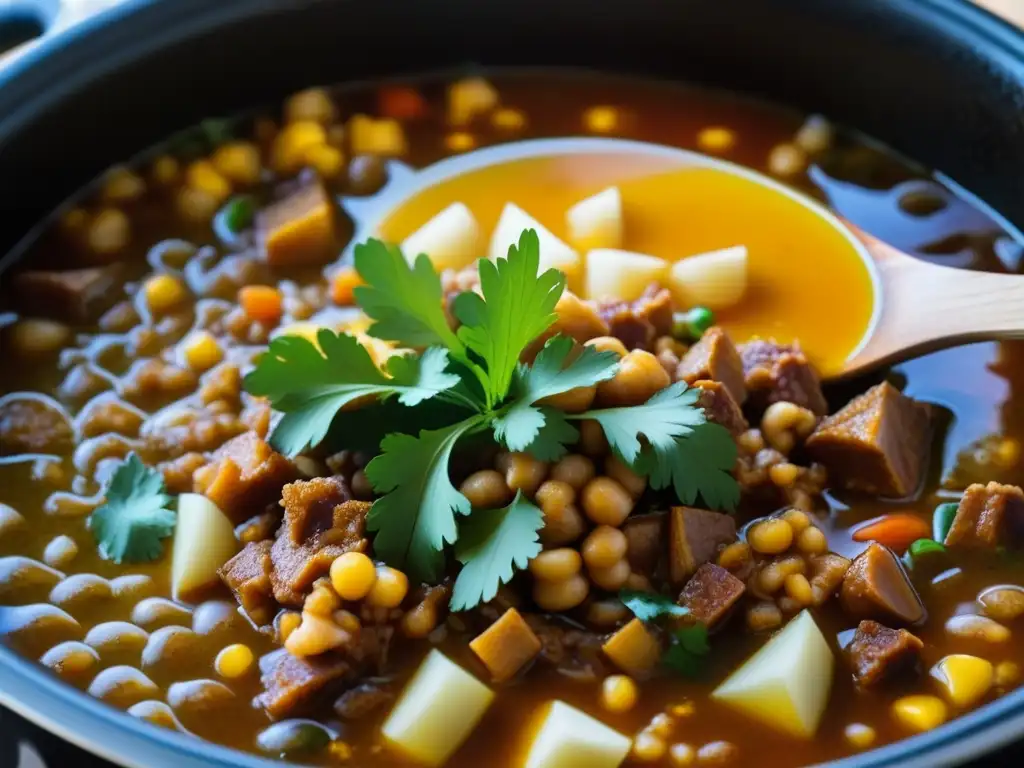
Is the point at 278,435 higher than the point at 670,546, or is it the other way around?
the point at 278,435

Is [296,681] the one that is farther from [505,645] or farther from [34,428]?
[34,428]

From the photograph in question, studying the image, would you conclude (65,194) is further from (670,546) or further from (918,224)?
(918,224)

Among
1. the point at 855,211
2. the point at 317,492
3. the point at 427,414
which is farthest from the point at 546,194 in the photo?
the point at 317,492

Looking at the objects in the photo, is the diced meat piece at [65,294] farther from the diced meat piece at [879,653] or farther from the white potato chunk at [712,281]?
the diced meat piece at [879,653]

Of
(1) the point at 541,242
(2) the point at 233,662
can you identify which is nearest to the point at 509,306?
(1) the point at 541,242

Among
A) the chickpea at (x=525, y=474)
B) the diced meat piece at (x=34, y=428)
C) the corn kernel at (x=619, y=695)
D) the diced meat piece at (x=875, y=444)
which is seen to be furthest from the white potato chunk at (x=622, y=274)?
the diced meat piece at (x=34, y=428)

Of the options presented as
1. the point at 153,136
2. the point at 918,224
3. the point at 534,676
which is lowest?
the point at 534,676

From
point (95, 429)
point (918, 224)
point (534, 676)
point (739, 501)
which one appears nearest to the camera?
point (534, 676)
